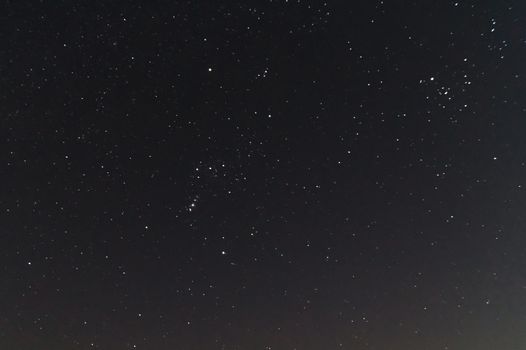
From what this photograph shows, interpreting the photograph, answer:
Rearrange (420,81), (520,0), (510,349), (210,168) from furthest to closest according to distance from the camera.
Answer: (510,349) → (210,168) → (420,81) → (520,0)

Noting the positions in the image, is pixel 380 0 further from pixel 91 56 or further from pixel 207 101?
pixel 91 56

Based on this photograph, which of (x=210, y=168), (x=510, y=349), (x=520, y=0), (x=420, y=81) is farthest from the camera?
(x=510, y=349)

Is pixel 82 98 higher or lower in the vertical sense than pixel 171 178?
higher

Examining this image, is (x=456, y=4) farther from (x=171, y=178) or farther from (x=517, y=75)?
(x=171, y=178)

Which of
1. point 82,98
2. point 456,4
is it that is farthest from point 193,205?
point 456,4

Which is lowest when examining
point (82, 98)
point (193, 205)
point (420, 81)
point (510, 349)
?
point (510, 349)

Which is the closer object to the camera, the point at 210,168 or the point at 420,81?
the point at 420,81

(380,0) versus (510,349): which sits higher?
(380,0)

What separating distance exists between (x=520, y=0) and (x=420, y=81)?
340mm

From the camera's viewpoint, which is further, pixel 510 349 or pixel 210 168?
pixel 510 349

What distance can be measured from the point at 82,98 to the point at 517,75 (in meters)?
1.31

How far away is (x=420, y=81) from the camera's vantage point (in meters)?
1.54

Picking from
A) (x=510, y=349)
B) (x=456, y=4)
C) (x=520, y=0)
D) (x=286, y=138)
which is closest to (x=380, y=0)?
(x=456, y=4)

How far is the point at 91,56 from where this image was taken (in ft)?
4.96
